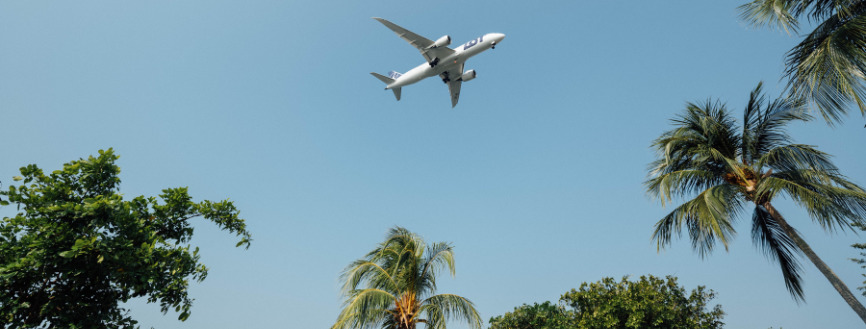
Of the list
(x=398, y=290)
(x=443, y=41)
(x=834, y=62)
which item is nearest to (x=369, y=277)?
(x=398, y=290)

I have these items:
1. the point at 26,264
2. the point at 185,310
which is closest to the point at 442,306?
the point at 185,310

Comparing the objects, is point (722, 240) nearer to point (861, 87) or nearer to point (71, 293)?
point (861, 87)

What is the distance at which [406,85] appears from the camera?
96.6ft

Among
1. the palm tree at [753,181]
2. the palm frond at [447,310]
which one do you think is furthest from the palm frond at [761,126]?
the palm frond at [447,310]

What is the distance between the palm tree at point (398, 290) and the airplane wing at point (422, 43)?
1398cm

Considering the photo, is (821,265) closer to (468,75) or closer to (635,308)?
(635,308)

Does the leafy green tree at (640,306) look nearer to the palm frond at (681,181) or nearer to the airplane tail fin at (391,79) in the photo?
the palm frond at (681,181)

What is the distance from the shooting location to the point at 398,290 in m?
13.4

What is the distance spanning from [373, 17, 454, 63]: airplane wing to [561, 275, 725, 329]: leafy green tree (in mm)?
16933

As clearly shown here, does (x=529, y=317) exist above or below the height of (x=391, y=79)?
→ below

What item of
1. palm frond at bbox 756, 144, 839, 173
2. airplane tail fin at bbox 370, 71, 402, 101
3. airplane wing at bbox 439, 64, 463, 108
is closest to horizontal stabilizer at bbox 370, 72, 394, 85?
airplane tail fin at bbox 370, 71, 402, 101

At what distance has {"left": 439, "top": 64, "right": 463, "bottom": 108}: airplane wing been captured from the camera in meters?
28.4

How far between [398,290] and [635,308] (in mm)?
15000

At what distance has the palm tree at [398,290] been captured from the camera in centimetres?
1215
